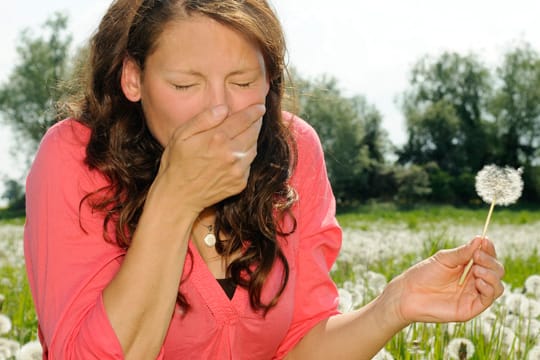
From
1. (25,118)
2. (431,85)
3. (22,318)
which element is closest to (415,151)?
(431,85)

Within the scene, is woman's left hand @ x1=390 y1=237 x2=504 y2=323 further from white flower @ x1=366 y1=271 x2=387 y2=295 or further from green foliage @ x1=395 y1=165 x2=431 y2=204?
green foliage @ x1=395 y1=165 x2=431 y2=204

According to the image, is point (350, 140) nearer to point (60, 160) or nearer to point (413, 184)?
point (413, 184)

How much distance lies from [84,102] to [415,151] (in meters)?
48.0

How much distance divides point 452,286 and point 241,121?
2.26ft

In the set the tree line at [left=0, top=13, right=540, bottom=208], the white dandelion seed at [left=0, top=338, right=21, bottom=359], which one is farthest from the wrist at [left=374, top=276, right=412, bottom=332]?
A: the tree line at [left=0, top=13, right=540, bottom=208]

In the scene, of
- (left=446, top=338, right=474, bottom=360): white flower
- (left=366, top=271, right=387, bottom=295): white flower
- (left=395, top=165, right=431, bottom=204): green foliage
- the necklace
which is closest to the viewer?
the necklace

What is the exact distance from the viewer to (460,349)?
8.93 feet

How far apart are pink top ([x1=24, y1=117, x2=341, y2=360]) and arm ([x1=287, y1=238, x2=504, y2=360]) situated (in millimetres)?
261

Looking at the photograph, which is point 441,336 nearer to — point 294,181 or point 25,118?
point 294,181

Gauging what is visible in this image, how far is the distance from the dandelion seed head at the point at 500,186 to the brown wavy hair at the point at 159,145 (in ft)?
1.90

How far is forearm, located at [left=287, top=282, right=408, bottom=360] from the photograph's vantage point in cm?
222

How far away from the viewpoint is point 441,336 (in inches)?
110

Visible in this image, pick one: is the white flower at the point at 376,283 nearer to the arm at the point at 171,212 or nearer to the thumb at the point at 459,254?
the thumb at the point at 459,254

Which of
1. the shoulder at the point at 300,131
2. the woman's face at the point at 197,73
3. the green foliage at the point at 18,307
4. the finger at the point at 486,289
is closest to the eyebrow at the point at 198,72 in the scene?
the woman's face at the point at 197,73
